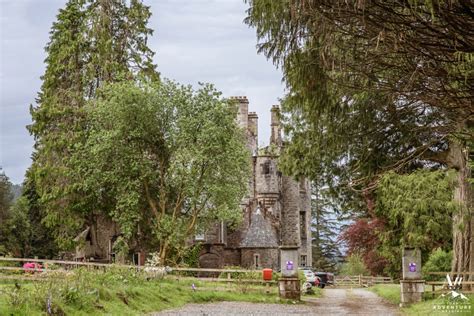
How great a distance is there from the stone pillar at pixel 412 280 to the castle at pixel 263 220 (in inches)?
551

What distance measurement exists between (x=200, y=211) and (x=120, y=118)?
247 inches

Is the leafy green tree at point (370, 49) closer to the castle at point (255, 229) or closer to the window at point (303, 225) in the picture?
the castle at point (255, 229)

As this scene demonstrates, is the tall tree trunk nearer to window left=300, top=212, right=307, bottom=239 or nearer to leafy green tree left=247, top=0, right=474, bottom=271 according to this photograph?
leafy green tree left=247, top=0, right=474, bottom=271

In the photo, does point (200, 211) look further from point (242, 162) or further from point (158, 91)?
point (158, 91)

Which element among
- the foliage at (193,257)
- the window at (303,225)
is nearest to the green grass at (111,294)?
the foliage at (193,257)

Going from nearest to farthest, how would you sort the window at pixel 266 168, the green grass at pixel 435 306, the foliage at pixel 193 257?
the green grass at pixel 435 306 < the foliage at pixel 193 257 < the window at pixel 266 168

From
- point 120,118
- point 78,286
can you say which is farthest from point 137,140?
point 78,286

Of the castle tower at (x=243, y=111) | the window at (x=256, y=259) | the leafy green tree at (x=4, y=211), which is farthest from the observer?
the castle tower at (x=243, y=111)

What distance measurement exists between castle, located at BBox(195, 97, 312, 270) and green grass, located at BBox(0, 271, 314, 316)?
40.5 ft

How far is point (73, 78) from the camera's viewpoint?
38.9m

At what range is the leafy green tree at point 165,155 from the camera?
33.8 metres

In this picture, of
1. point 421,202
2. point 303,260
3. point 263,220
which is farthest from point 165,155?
point 303,260

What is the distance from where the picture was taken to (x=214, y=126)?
33719 millimetres

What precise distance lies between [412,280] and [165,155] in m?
16.5
